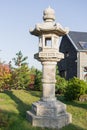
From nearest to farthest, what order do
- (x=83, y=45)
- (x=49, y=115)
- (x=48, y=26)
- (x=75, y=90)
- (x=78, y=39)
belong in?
(x=49, y=115) → (x=48, y=26) → (x=75, y=90) → (x=83, y=45) → (x=78, y=39)

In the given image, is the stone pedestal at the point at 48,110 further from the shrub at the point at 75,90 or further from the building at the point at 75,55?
the building at the point at 75,55

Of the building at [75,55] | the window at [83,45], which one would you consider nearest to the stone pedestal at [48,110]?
the building at [75,55]

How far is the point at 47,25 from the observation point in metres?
10.7

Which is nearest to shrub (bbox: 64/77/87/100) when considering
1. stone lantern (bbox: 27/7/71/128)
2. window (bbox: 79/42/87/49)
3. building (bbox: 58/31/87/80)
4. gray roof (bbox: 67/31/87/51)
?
stone lantern (bbox: 27/7/71/128)

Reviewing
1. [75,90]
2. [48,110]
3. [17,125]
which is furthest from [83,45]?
[17,125]

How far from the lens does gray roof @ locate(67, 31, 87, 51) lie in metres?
30.5

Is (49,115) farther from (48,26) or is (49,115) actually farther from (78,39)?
(78,39)

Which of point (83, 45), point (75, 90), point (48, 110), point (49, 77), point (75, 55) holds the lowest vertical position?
point (48, 110)

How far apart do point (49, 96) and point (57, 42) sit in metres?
2.05

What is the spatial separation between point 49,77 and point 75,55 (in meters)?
→ 20.6

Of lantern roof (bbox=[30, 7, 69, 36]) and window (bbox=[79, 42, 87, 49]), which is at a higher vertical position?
window (bbox=[79, 42, 87, 49])

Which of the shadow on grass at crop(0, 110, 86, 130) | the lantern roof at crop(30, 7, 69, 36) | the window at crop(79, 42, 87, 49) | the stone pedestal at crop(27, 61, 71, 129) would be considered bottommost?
the shadow on grass at crop(0, 110, 86, 130)

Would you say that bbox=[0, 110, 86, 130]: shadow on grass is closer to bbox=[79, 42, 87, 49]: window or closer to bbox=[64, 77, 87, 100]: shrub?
bbox=[64, 77, 87, 100]: shrub

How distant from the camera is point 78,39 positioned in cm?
3172
